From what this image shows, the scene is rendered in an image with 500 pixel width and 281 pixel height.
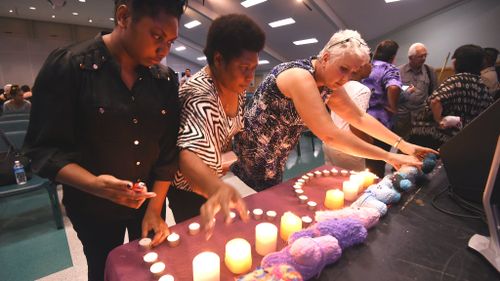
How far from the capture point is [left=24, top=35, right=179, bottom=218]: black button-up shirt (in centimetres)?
76

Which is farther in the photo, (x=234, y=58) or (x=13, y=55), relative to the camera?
(x=13, y=55)

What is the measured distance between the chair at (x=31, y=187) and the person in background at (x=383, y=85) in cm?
286

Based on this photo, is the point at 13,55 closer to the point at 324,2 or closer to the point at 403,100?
the point at 324,2

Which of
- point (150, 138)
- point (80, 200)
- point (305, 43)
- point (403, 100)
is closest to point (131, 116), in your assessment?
point (150, 138)

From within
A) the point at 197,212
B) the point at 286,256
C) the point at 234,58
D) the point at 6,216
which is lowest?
the point at 6,216

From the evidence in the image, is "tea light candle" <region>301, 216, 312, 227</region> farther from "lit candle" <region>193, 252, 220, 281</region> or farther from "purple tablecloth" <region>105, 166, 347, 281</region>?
"lit candle" <region>193, 252, 220, 281</region>

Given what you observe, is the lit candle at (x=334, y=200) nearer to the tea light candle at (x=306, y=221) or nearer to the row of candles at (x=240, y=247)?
the row of candles at (x=240, y=247)

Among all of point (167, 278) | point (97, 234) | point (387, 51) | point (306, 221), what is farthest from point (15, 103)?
point (387, 51)

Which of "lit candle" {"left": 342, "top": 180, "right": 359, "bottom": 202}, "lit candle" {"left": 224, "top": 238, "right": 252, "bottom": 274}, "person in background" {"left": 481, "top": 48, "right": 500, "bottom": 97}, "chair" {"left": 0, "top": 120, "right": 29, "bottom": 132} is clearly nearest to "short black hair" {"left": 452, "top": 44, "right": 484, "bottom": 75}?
"person in background" {"left": 481, "top": 48, "right": 500, "bottom": 97}

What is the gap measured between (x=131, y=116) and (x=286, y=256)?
0.64m

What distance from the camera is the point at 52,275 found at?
178cm

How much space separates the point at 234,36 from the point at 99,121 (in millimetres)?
523

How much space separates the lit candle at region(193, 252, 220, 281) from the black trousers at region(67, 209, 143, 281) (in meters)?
0.56

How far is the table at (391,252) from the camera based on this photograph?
26.2 inches
